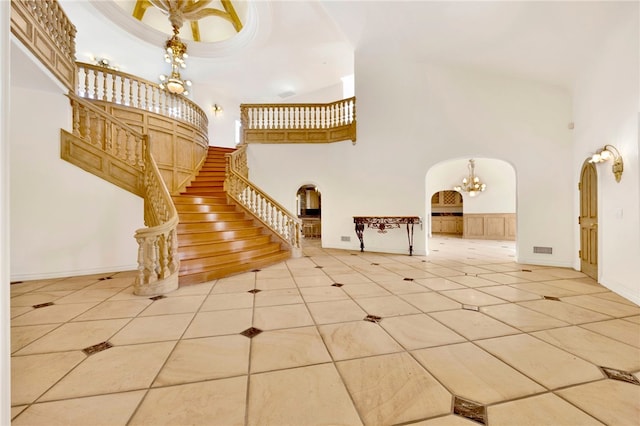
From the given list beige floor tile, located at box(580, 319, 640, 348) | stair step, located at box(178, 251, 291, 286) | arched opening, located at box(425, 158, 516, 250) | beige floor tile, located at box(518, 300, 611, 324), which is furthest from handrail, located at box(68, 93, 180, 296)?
arched opening, located at box(425, 158, 516, 250)

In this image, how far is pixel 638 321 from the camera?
223 centimetres

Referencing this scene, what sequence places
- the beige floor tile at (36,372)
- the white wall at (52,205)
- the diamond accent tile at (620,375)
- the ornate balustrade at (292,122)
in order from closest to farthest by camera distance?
the beige floor tile at (36,372) < the diamond accent tile at (620,375) < the white wall at (52,205) < the ornate balustrade at (292,122)

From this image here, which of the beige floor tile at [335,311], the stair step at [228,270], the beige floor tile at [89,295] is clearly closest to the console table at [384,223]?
the stair step at [228,270]

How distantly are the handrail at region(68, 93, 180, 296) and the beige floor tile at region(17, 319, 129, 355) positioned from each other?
789mm

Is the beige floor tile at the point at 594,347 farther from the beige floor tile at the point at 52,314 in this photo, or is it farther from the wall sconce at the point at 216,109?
the wall sconce at the point at 216,109

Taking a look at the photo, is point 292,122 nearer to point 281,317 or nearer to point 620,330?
point 281,317

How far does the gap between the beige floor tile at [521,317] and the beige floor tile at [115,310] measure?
135 inches

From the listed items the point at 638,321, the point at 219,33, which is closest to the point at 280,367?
the point at 638,321

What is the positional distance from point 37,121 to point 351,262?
5.48m

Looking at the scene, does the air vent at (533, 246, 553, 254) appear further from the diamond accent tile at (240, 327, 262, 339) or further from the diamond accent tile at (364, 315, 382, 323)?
the diamond accent tile at (240, 327, 262, 339)

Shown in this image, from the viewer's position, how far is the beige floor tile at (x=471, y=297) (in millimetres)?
2711

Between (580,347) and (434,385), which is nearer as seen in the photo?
(434,385)

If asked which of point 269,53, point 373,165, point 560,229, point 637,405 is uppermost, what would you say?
point 269,53

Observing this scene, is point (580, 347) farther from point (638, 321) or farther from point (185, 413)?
point (185, 413)
